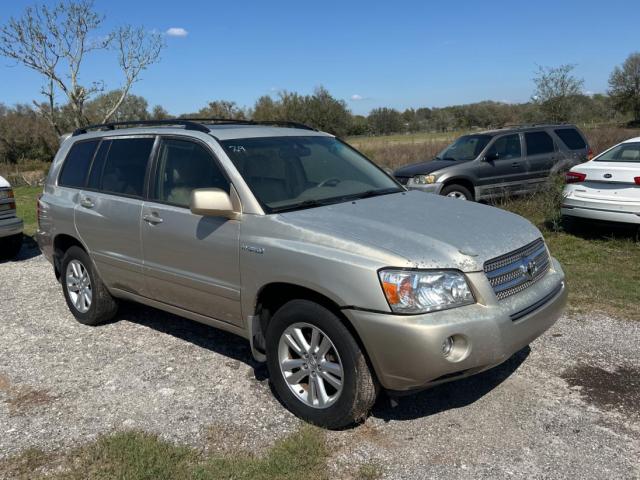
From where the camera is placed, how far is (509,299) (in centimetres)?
341

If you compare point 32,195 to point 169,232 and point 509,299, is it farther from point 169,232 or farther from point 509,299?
point 509,299

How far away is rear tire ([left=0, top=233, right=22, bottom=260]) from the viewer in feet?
29.1

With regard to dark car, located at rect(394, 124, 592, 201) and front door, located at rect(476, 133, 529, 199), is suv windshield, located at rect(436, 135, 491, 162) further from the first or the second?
front door, located at rect(476, 133, 529, 199)

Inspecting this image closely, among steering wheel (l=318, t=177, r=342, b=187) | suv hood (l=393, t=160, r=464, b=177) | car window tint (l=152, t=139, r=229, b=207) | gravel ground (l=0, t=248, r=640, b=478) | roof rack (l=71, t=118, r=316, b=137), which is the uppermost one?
roof rack (l=71, t=118, r=316, b=137)

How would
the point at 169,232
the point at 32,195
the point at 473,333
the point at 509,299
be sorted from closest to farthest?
1. the point at 473,333
2. the point at 509,299
3. the point at 169,232
4. the point at 32,195

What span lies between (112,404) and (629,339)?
4069 mm

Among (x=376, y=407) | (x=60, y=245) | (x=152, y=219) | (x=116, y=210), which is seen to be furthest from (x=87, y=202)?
(x=376, y=407)

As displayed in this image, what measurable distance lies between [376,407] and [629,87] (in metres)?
52.0

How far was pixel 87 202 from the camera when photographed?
520 cm

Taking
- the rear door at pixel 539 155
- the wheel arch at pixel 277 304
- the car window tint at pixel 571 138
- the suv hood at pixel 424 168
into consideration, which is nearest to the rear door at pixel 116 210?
the wheel arch at pixel 277 304

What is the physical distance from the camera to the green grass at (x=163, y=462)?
10.3 feet

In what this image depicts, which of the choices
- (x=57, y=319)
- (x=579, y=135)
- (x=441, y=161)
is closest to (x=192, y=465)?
(x=57, y=319)

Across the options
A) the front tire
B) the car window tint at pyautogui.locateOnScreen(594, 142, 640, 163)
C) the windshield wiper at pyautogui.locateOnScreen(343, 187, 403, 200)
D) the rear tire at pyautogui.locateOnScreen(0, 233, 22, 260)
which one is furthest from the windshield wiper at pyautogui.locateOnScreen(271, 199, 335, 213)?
the rear tire at pyautogui.locateOnScreen(0, 233, 22, 260)

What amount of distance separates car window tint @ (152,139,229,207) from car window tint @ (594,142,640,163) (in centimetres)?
645
